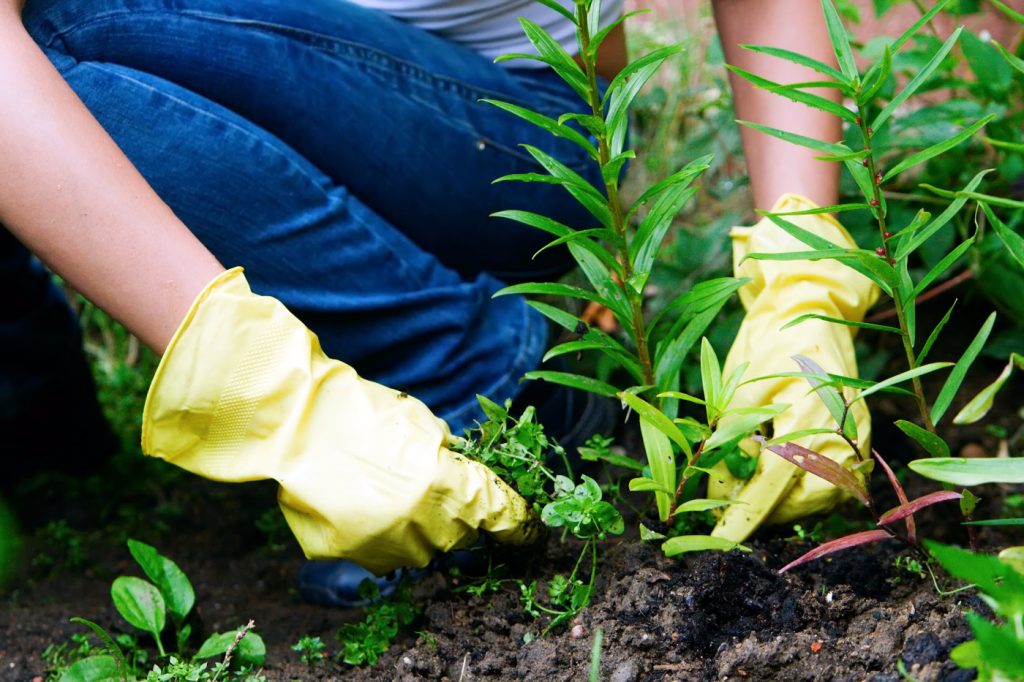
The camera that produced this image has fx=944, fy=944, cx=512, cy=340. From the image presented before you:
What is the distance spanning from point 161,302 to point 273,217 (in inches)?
13.1

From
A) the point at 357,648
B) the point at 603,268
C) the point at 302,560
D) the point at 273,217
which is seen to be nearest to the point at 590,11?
the point at 603,268

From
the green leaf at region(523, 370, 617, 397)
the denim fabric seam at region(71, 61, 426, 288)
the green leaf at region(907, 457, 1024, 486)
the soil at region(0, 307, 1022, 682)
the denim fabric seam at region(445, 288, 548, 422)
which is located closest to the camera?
the green leaf at region(907, 457, 1024, 486)

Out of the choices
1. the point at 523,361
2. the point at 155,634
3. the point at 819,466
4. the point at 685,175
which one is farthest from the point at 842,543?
the point at 155,634

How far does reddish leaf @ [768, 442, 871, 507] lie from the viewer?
100 cm

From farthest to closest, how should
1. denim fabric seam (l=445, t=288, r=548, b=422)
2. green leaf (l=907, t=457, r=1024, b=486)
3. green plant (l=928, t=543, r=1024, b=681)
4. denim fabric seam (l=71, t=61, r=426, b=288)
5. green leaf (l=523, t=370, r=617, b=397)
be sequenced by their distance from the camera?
denim fabric seam (l=445, t=288, r=548, b=422)
denim fabric seam (l=71, t=61, r=426, b=288)
green leaf (l=523, t=370, r=617, b=397)
green leaf (l=907, t=457, r=1024, b=486)
green plant (l=928, t=543, r=1024, b=681)

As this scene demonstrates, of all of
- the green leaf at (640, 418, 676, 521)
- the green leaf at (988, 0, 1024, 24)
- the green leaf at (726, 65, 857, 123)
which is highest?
the green leaf at (988, 0, 1024, 24)

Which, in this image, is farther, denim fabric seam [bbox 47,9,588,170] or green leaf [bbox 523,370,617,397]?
denim fabric seam [bbox 47,9,588,170]

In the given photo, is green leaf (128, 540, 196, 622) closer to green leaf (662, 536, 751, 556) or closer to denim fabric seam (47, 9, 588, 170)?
green leaf (662, 536, 751, 556)

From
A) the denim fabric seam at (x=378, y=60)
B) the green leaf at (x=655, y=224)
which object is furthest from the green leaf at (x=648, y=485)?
the denim fabric seam at (x=378, y=60)

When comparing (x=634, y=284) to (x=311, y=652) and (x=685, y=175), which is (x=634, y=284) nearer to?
(x=685, y=175)

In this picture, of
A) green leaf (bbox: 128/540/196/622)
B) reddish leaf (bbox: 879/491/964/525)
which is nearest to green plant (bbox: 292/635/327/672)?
green leaf (bbox: 128/540/196/622)

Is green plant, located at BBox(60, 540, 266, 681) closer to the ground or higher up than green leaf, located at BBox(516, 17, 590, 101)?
closer to the ground

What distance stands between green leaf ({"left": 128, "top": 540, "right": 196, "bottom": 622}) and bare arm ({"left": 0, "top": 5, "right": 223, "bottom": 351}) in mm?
267

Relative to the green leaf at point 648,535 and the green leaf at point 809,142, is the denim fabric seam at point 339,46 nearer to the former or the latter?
the green leaf at point 809,142
